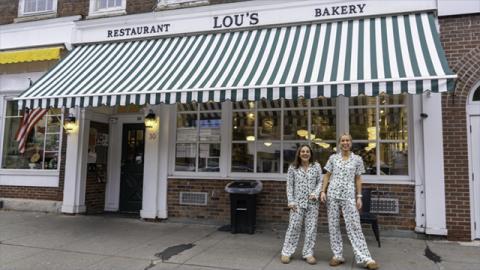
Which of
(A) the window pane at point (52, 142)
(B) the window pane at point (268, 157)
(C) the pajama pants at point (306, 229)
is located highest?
(A) the window pane at point (52, 142)

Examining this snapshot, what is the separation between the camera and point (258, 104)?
871 cm

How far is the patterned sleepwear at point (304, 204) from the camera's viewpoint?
5.95m

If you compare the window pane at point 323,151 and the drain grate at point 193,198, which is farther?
the drain grate at point 193,198

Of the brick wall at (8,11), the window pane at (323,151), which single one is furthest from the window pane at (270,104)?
the brick wall at (8,11)

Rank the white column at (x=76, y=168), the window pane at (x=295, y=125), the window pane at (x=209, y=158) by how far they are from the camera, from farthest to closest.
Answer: the white column at (x=76, y=168) < the window pane at (x=209, y=158) < the window pane at (x=295, y=125)

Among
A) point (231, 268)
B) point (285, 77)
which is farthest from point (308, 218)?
point (285, 77)

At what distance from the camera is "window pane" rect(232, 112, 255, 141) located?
8695 mm

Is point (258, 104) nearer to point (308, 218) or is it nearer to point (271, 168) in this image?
point (271, 168)

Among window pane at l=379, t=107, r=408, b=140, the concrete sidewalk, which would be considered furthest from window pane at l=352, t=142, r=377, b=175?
the concrete sidewalk

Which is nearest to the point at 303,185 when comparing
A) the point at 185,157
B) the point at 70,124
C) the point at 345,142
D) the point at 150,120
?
the point at 345,142

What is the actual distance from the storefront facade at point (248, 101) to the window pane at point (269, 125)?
22mm

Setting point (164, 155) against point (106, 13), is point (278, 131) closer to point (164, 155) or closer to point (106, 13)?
point (164, 155)

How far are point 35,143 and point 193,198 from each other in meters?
4.67

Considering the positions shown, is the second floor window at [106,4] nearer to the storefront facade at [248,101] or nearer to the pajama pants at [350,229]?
the storefront facade at [248,101]
